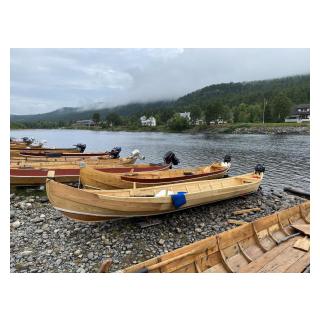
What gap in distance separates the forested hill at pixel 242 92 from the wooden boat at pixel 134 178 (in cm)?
7330

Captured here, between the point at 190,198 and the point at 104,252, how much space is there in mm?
3415

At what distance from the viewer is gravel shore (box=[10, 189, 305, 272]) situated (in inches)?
260

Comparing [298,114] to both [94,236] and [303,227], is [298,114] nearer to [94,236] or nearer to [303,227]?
[303,227]

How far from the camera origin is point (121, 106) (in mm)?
163375

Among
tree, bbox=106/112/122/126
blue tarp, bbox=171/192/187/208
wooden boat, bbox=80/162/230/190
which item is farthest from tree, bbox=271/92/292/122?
blue tarp, bbox=171/192/187/208

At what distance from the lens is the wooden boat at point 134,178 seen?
9781 millimetres

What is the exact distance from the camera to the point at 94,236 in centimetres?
772

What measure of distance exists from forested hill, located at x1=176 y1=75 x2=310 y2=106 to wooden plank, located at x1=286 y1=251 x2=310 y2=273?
78.6 m

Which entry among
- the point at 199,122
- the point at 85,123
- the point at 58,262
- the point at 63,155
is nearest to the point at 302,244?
the point at 58,262

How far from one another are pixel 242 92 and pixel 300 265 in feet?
383

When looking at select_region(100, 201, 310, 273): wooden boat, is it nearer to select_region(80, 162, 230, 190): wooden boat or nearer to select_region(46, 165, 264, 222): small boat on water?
select_region(46, 165, 264, 222): small boat on water

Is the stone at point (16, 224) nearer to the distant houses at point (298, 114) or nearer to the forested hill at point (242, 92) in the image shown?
the distant houses at point (298, 114)

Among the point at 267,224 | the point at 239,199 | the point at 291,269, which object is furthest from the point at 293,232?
the point at 239,199
